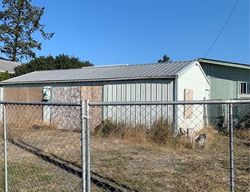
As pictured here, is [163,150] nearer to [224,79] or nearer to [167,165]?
[167,165]

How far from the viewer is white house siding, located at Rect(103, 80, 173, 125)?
15906 mm

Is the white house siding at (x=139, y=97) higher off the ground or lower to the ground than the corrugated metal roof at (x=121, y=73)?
lower

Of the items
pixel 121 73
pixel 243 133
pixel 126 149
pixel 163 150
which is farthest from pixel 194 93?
pixel 126 149

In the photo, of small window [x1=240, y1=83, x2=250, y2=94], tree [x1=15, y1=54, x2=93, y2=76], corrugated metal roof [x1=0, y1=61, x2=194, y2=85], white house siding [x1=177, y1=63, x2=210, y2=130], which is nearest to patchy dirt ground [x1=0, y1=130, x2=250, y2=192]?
white house siding [x1=177, y1=63, x2=210, y2=130]

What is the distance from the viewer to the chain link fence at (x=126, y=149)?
22.1ft

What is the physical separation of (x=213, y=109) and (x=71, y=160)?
1121cm

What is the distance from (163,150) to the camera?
12.3 metres

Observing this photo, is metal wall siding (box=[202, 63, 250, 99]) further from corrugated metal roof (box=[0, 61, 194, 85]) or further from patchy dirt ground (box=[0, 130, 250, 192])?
patchy dirt ground (box=[0, 130, 250, 192])

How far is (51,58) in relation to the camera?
1289 inches

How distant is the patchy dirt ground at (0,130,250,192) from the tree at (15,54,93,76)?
16.0 m

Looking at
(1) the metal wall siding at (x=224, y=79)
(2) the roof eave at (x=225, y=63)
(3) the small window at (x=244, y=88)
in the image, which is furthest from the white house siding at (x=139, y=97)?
(3) the small window at (x=244, y=88)

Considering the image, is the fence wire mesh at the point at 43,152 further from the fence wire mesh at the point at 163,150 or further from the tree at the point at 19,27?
the tree at the point at 19,27

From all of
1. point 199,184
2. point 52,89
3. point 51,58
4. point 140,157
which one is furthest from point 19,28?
point 199,184

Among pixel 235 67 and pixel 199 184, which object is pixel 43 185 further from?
pixel 235 67
